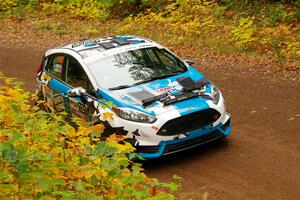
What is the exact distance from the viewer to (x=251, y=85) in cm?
1154

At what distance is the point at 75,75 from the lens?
8.89 metres

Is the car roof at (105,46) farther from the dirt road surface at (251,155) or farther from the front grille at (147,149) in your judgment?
the dirt road surface at (251,155)

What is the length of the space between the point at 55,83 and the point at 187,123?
3.09 meters

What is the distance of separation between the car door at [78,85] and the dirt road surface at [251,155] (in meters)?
1.40

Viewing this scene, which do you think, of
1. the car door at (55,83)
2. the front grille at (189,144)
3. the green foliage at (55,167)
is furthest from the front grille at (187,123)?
the car door at (55,83)

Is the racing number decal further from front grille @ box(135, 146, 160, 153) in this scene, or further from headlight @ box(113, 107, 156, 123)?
front grille @ box(135, 146, 160, 153)

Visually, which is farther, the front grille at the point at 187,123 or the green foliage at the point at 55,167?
the front grille at the point at 187,123

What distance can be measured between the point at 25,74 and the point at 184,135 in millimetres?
8799

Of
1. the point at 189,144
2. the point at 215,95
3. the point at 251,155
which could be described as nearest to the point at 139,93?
the point at 189,144

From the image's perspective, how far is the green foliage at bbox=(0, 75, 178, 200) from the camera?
4023mm

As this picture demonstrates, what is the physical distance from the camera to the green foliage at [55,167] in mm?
4023

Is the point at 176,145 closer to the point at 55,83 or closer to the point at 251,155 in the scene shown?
the point at 251,155

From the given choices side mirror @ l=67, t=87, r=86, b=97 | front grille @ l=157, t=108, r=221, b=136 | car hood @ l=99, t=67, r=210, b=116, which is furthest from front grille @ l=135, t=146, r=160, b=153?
side mirror @ l=67, t=87, r=86, b=97

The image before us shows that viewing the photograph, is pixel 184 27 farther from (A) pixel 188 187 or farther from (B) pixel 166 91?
(A) pixel 188 187
